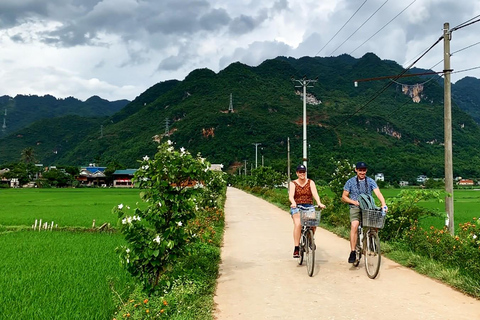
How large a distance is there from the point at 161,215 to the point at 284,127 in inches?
3992

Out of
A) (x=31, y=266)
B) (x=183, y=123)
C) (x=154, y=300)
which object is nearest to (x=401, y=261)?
(x=154, y=300)

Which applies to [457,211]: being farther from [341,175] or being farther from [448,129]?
[448,129]

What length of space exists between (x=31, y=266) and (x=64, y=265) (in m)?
0.73

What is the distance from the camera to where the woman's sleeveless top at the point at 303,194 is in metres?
7.07

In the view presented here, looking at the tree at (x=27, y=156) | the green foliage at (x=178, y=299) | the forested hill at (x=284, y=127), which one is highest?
the forested hill at (x=284, y=127)

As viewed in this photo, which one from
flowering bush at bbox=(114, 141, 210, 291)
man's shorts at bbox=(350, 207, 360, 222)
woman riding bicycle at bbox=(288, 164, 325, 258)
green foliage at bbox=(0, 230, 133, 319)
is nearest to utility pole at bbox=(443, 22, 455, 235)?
man's shorts at bbox=(350, 207, 360, 222)

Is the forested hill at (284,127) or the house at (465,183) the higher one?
the forested hill at (284,127)

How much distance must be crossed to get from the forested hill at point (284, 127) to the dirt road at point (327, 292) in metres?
52.1

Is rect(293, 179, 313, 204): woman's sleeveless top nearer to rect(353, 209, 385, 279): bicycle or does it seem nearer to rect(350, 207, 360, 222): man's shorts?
rect(350, 207, 360, 222): man's shorts

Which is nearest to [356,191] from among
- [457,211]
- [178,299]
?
[178,299]

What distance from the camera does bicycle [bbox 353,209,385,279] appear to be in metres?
6.26

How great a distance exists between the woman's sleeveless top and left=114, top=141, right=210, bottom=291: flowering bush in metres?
2.23

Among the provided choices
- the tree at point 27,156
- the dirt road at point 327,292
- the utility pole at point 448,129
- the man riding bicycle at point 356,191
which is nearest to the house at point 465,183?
the utility pole at point 448,129

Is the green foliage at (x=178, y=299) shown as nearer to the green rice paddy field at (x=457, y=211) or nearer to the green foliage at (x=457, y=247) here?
the green foliage at (x=457, y=247)
